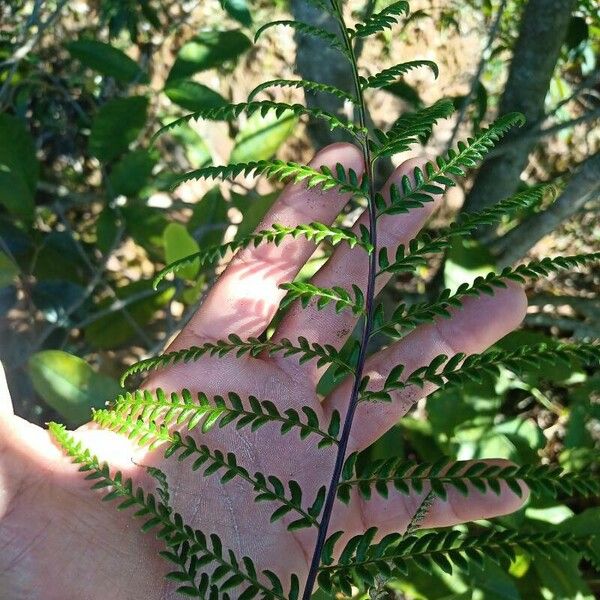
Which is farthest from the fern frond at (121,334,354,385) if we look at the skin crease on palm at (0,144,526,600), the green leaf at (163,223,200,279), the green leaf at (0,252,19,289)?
the green leaf at (0,252,19,289)

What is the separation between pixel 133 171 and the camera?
184cm

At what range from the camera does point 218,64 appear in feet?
5.99

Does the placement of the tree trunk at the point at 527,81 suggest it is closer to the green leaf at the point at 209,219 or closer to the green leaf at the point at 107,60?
the green leaf at the point at 209,219

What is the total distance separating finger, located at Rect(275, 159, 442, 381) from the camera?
1.24 m

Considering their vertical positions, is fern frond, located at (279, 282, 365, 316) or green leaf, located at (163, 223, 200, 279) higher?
fern frond, located at (279, 282, 365, 316)

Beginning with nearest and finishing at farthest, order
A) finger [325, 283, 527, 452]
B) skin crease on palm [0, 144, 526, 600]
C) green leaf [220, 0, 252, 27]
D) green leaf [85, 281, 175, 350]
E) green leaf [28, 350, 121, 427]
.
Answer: skin crease on palm [0, 144, 526, 600] < finger [325, 283, 527, 452] < green leaf [28, 350, 121, 427] < green leaf [220, 0, 252, 27] < green leaf [85, 281, 175, 350]

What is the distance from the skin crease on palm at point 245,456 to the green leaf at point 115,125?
709mm

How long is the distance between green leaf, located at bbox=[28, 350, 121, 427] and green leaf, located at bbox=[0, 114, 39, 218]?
47cm

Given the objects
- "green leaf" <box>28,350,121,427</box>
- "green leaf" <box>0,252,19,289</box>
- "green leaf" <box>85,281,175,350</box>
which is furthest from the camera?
"green leaf" <box>85,281,175,350</box>

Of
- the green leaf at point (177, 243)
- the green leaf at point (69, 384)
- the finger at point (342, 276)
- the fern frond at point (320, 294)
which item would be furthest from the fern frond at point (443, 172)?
the green leaf at point (69, 384)

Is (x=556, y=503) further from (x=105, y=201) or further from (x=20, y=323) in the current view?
(x=20, y=323)

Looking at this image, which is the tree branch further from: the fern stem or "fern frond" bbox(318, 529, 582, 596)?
"fern frond" bbox(318, 529, 582, 596)

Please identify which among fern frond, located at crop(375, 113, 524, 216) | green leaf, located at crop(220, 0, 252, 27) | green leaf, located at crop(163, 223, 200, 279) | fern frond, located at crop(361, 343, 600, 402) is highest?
green leaf, located at crop(220, 0, 252, 27)

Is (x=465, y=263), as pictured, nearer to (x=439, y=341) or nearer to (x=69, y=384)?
(x=439, y=341)
